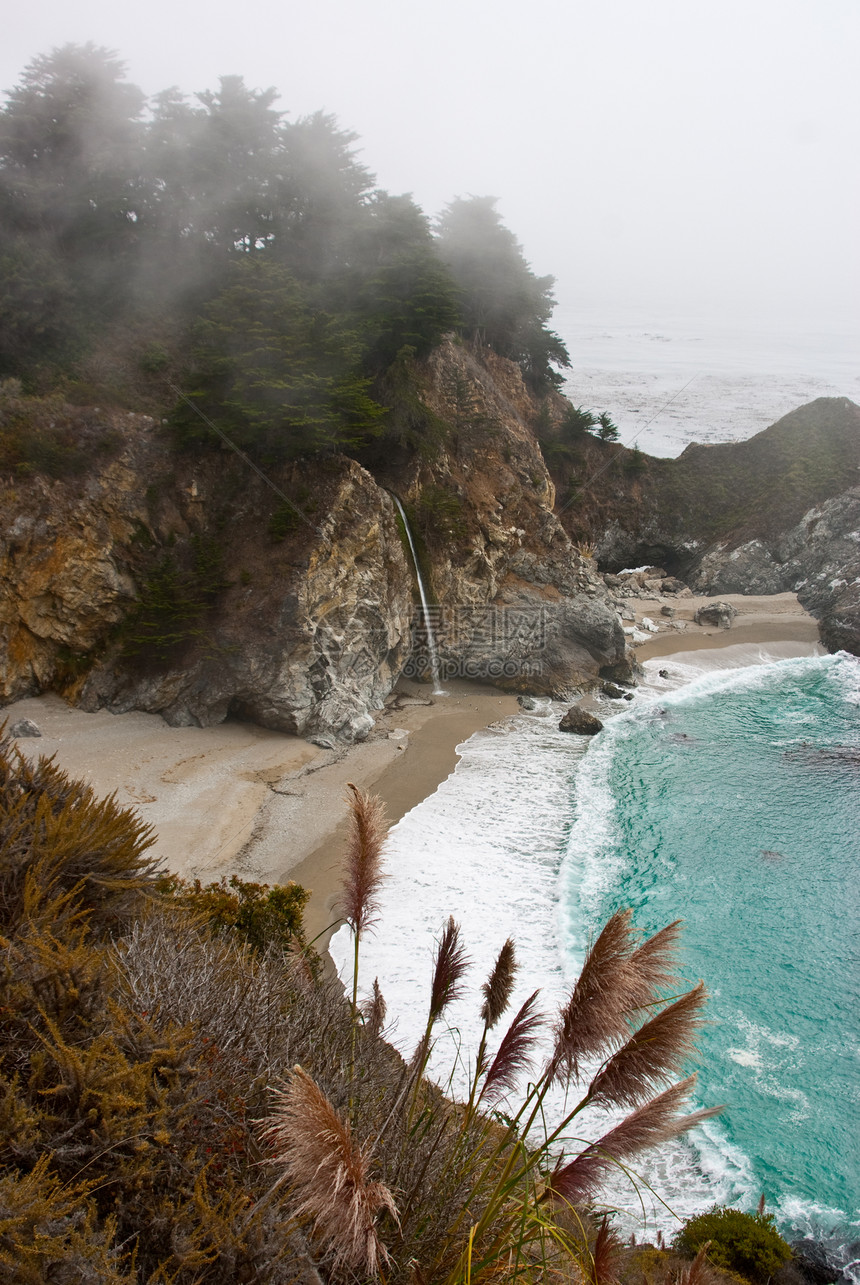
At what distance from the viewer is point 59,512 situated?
17.9 meters

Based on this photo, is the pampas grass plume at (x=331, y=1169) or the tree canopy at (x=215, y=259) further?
the tree canopy at (x=215, y=259)

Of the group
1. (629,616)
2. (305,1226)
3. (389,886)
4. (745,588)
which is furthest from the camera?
(745,588)

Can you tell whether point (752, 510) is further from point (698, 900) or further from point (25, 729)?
point (25, 729)

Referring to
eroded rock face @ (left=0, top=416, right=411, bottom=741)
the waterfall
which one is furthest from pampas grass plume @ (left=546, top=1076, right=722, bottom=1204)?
the waterfall

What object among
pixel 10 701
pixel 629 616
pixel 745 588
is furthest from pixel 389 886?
pixel 745 588

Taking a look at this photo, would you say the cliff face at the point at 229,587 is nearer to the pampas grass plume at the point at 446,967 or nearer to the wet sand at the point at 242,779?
the wet sand at the point at 242,779

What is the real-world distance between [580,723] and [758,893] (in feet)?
26.7

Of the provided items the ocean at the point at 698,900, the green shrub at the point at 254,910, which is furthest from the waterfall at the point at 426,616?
the green shrub at the point at 254,910

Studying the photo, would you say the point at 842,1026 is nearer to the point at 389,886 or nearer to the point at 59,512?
the point at 389,886

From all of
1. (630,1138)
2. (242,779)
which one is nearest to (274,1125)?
(630,1138)

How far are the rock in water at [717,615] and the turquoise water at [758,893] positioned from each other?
9949 mm

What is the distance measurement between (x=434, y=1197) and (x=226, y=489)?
780 inches

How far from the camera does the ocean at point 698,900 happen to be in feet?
29.6

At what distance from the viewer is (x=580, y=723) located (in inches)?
847
